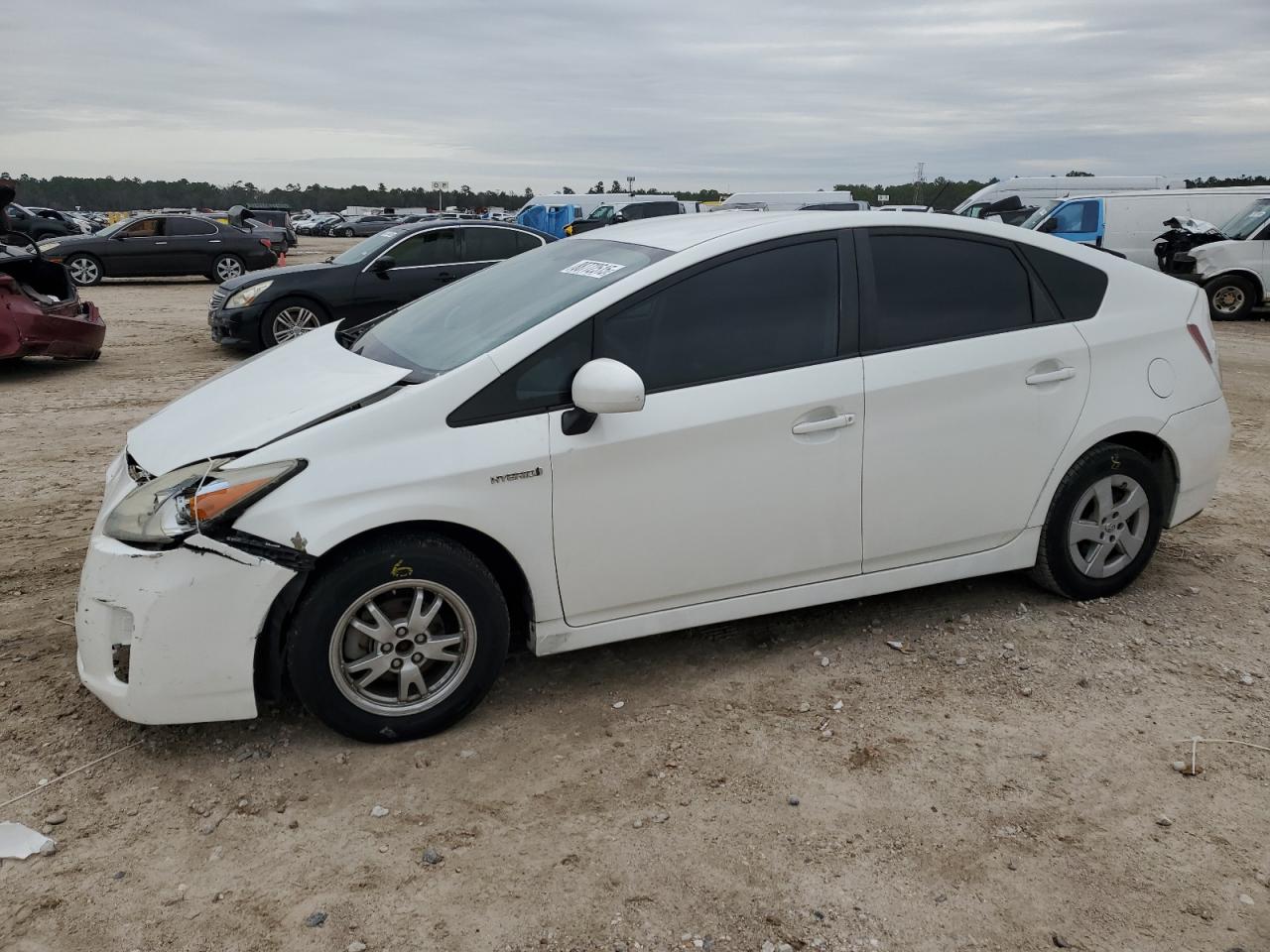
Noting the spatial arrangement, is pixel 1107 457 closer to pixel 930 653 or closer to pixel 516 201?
pixel 930 653

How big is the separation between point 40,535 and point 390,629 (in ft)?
10.3

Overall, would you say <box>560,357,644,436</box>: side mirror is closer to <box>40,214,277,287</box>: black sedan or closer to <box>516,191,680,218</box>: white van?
<box>40,214,277,287</box>: black sedan

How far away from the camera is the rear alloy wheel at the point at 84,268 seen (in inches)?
820

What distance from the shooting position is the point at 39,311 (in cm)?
1004

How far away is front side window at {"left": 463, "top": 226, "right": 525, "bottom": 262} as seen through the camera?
1177 cm

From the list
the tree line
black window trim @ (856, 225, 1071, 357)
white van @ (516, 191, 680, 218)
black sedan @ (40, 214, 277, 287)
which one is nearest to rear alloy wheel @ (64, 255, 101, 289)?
black sedan @ (40, 214, 277, 287)

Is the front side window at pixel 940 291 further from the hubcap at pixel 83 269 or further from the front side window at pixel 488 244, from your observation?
the hubcap at pixel 83 269

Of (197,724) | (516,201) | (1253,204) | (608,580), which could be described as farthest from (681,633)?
(516,201)

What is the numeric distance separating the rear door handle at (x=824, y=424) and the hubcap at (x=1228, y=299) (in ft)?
48.9

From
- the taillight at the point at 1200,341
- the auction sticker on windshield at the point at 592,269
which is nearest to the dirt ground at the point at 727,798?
the taillight at the point at 1200,341

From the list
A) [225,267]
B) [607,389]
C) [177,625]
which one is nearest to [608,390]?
[607,389]

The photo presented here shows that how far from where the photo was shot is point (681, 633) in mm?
4273

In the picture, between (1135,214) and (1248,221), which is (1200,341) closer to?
(1248,221)

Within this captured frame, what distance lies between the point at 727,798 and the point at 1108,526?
2264 mm
